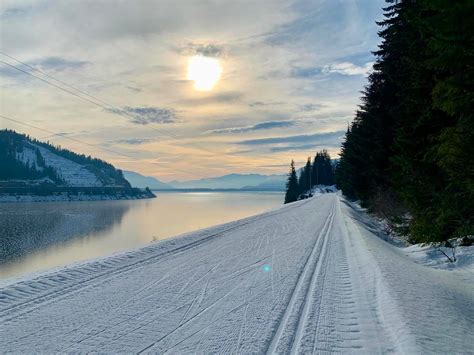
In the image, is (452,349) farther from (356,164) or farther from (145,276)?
(356,164)

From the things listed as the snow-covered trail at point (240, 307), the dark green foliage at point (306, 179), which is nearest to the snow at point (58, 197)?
the dark green foliage at point (306, 179)

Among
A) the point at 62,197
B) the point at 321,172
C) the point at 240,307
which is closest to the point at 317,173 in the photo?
the point at 321,172

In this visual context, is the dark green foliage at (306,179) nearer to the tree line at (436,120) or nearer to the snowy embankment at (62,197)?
the tree line at (436,120)

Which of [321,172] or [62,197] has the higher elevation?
[321,172]

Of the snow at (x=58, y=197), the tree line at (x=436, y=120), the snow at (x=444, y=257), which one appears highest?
the tree line at (x=436, y=120)

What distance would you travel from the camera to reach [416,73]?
37.2ft

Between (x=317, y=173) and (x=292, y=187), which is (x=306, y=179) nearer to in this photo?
(x=317, y=173)

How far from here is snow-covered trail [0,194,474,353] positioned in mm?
4715

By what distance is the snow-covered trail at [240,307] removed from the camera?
15.5 ft

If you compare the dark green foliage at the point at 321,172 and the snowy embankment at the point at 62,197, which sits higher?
the dark green foliage at the point at 321,172

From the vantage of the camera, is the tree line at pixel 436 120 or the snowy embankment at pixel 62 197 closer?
the tree line at pixel 436 120

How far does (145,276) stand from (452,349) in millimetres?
6408

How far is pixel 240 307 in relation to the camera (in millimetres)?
6207

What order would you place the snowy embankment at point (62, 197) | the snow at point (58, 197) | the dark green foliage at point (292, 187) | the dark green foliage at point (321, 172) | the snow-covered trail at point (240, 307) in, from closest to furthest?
the snow-covered trail at point (240, 307) < the dark green foliage at point (292, 187) < the dark green foliage at point (321, 172) < the snow at point (58, 197) < the snowy embankment at point (62, 197)
